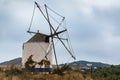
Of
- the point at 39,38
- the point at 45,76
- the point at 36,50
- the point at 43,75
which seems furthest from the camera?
the point at 39,38

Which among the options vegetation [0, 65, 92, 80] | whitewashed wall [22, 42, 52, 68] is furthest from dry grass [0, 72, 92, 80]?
whitewashed wall [22, 42, 52, 68]

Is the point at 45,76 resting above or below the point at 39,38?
below

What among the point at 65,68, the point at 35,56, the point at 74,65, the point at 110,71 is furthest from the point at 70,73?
the point at 110,71

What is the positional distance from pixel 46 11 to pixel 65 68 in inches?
341

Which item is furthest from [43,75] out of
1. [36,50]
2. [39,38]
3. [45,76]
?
[39,38]

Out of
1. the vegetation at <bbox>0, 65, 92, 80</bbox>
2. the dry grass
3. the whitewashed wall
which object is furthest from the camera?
the whitewashed wall

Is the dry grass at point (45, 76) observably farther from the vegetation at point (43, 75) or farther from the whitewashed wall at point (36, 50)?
the whitewashed wall at point (36, 50)

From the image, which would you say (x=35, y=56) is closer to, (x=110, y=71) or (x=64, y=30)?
(x=64, y=30)

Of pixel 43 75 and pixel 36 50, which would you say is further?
pixel 36 50

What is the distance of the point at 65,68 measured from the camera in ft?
155

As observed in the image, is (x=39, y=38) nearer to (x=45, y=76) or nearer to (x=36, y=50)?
(x=36, y=50)

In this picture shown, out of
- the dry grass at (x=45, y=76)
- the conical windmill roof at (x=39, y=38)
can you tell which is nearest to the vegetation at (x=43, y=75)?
the dry grass at (x=45, y=76)

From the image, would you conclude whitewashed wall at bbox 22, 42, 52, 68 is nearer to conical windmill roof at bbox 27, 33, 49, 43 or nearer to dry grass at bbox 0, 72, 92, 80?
conical windmill roof at bbox 27, 33, 49, 43

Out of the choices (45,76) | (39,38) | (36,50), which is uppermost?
(39,38)
